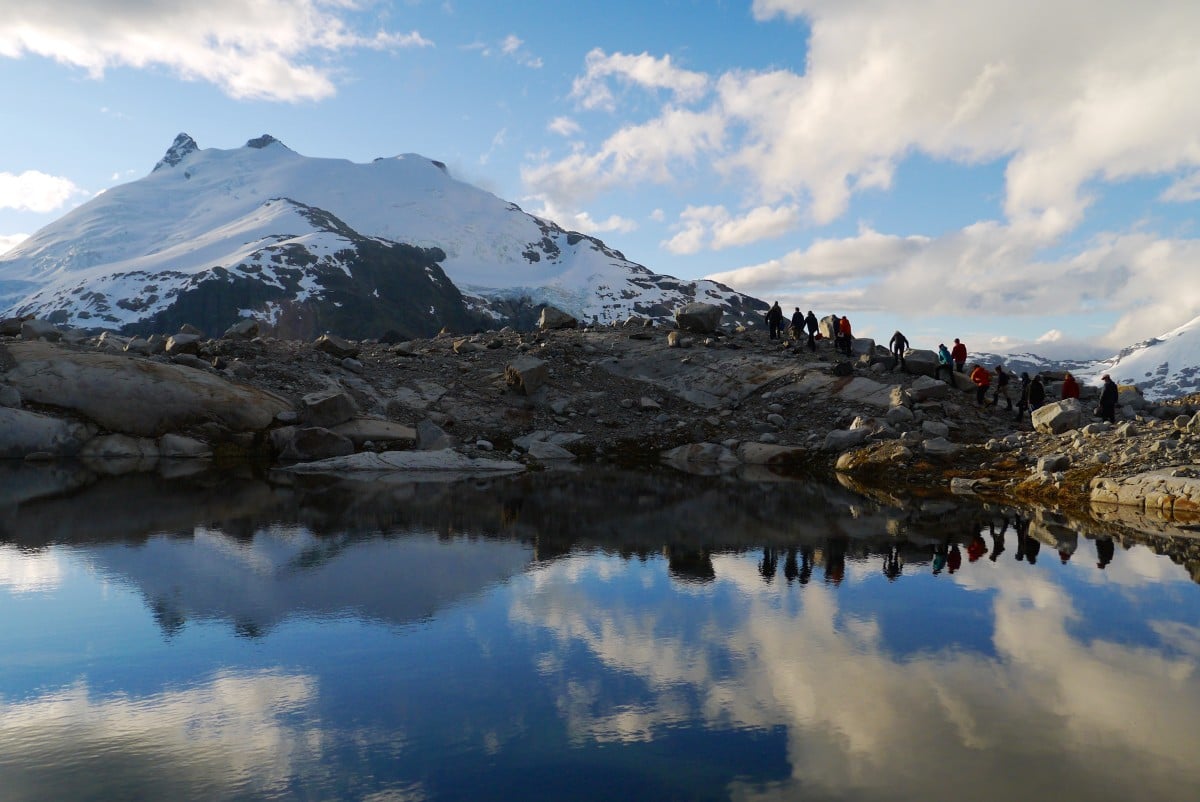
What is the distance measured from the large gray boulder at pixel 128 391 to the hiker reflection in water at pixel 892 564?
26.6 metres

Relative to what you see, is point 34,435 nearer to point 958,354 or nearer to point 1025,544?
point 1025,544

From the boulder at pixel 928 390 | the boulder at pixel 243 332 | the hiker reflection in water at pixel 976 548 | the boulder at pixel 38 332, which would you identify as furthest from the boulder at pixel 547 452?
the boulder at pixel 38 332

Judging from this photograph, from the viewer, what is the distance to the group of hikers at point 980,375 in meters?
31.8

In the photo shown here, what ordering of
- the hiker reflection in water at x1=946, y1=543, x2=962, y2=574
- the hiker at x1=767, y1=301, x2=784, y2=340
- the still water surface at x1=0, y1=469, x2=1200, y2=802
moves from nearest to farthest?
the still water surface at x1=0, y1=469, x2=1200, y2=802 → the hiker reflection in water at x1=946, y1=543, x2=962, y2=574 → the hiker at x1=767, y1=301, x2=784, y2=340

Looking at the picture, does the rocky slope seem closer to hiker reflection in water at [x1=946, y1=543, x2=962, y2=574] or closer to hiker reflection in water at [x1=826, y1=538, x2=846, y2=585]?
hiker reflection in water at [x1=946, y1=543, x2=962, y2=574]

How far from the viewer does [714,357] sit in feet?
142

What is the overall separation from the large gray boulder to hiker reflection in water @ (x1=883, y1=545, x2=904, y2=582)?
87.3ft

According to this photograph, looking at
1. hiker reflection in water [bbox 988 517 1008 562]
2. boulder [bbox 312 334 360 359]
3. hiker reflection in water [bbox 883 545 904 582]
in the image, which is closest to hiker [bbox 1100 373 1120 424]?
hiker reflection in water [bbox 988 517 1008 562]

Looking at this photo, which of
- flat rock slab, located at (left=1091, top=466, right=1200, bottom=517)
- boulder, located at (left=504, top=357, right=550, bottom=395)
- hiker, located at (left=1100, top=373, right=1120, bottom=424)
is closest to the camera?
flat rock slab, located at (left=1091, top=466, right=1200, bottom=517)

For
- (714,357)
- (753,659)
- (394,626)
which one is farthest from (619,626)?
(714,357)

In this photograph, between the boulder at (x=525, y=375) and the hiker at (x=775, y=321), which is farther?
the hiker at (x=775, y=321)

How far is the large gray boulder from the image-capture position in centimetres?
3120

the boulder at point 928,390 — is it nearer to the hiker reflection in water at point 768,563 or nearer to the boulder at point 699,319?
the boulder at point 699,319

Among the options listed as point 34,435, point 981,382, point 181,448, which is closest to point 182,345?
point 181,448
